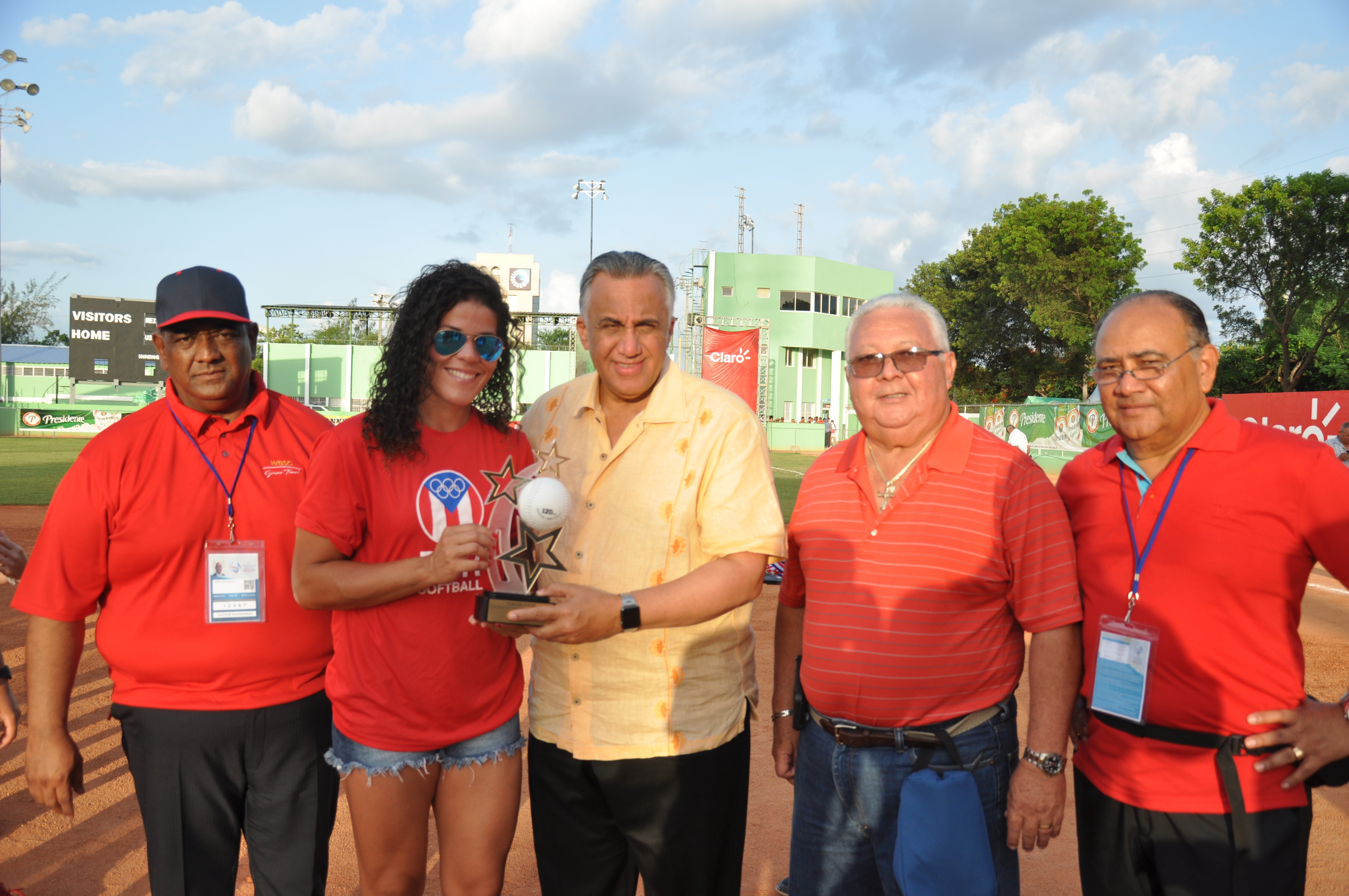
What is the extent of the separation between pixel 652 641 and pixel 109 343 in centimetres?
4722

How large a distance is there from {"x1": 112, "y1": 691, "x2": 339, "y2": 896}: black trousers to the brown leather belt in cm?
170

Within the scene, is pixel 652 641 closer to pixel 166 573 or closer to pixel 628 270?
pixel 628 270

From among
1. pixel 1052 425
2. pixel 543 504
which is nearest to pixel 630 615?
pixel 543 504

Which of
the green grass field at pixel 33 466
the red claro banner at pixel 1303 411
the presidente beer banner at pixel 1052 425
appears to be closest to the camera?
the red claro banner at pixel 1303 411

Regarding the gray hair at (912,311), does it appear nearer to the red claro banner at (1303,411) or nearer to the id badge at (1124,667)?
the id badge at (1124,667)

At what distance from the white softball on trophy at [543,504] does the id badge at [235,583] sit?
3.13 ft

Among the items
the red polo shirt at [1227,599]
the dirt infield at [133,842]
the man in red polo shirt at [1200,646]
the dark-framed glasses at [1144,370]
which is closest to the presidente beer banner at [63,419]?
the dirt infield at [133,842]

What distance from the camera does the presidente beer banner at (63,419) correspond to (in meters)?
36.2

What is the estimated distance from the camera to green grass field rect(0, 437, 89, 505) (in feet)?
55.4

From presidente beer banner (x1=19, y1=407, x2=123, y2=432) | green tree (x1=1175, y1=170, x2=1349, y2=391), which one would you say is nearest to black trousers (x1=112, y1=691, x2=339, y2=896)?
green tree (x1=1175, y1=170, x2=1349, y2=391)

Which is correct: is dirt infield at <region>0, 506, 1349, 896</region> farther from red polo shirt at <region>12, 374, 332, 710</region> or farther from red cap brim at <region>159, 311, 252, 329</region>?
red cap brim at <region>159, 311, 252, 329</region>

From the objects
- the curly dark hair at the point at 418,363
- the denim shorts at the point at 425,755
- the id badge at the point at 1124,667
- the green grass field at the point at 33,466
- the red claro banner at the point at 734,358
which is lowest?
the green grass field at the point at 33,466

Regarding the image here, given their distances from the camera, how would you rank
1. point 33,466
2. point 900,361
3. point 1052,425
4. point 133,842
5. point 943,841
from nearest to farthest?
1. point 943,841
2. point 900,361
3. point 133,842
4. point 33,466
5. point 1052,425

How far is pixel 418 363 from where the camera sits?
2697 millimetres
